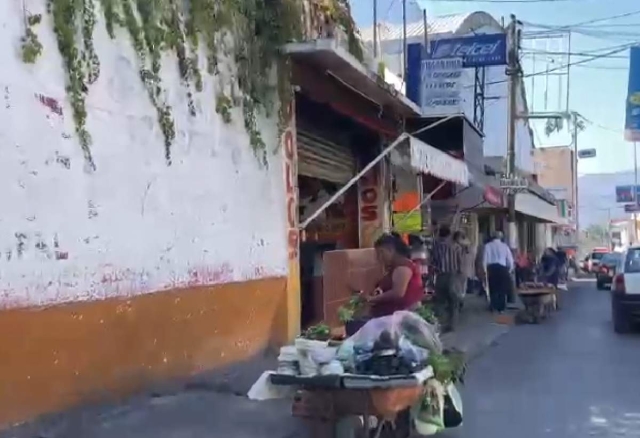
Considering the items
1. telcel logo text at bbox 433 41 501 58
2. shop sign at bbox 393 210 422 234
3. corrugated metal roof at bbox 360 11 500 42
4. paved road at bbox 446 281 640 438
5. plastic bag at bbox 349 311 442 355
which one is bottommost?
paved road at bbox 446 281 640 438

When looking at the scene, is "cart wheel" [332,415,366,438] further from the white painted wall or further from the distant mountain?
the distant mountain

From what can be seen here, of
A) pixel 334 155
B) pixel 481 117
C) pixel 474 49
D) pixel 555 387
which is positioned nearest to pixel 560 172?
pixel 481 117

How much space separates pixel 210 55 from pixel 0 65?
12.9 ft

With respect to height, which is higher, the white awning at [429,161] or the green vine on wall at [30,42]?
the green vine on wall at [30,42]

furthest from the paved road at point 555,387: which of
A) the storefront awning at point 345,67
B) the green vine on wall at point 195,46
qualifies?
the storefront awning at point 345,67

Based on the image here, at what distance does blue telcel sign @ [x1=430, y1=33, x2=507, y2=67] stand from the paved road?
6860mm

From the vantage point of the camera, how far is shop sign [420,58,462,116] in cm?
2044

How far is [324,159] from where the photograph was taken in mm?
15156

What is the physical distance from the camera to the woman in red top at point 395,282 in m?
7.75

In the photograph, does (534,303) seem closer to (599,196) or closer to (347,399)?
(347,399)

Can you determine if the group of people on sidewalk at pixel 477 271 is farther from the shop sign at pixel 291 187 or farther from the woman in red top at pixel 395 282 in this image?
the woman in red top at pixel 395 282

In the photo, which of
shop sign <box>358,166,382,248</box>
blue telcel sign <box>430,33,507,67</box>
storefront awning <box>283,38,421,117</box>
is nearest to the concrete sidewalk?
storefront awning <box>283,38,421,117</box>

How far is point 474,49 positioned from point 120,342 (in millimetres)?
15168

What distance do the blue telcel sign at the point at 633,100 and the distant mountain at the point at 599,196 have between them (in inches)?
3622
